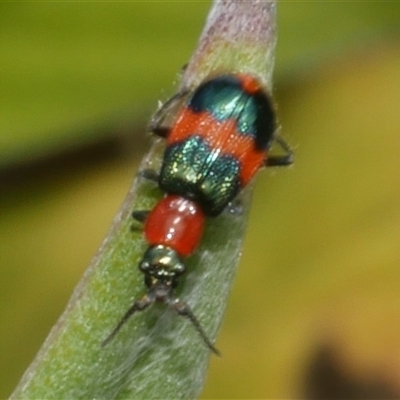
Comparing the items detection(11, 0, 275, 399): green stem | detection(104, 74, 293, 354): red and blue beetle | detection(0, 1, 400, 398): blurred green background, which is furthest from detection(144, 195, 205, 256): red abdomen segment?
detection(0, 1, 400, 398): blurred green background

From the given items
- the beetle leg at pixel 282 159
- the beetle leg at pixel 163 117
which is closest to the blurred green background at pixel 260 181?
the beetle leg at pixel 282 159

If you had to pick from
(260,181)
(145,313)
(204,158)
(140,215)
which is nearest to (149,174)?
(140,215)

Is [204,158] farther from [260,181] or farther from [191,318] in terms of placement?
[260,181]

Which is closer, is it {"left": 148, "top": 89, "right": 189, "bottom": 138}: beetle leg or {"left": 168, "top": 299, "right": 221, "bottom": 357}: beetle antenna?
{"left": 168, "top": 299, "right": 221, "bottom": 357}: beetle antenna

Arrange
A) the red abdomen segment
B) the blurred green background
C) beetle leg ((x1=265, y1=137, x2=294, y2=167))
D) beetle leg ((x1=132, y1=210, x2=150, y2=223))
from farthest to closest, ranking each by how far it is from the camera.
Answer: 1. the blurred green background
2. beetle leg ((x1=265, y1=137, x2=294, y2=167))
3. the red abdomen segment
4. beetle leg ((x1=132, y1=210, x2=150, y2=223))

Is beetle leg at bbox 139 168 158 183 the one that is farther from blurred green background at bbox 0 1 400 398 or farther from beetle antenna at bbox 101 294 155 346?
blurred green background at bbox 0 1 400 398

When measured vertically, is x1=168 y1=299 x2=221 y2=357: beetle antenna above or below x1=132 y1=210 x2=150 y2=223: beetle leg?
below

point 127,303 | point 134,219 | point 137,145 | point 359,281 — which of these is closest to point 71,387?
point 127,303

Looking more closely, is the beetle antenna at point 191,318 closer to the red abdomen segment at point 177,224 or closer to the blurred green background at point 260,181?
the red abdomen segment at point 177,224
